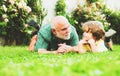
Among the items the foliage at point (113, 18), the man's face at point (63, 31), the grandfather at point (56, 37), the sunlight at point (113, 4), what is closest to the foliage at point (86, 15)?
Result: the foliage at point (113, 18)

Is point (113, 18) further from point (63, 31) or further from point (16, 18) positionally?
point (63, 31)

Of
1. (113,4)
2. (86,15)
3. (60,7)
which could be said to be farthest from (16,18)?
Answer: (113,4)

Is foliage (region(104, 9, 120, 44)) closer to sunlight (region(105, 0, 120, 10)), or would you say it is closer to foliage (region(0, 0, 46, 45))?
sunlight (region(105, 0, 120, 10))

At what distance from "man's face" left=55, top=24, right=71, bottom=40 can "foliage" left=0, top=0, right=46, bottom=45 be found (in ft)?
18.2

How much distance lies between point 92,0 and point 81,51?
30.2 ft

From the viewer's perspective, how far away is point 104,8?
19.4m

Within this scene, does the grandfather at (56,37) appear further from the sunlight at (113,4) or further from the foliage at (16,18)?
the sunlight at (113,4)

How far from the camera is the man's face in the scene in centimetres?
1012

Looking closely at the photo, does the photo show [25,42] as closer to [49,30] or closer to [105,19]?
[105,19]

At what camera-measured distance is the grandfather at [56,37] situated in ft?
33.4

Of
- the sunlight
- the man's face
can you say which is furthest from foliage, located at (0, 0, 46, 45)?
the man's face

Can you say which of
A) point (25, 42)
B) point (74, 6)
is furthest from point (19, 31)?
point (74, 6)

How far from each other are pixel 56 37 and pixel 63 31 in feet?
1.31

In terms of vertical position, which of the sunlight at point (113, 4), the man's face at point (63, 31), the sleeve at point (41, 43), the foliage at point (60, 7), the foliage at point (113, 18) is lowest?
the foliage at point (113, 18)
